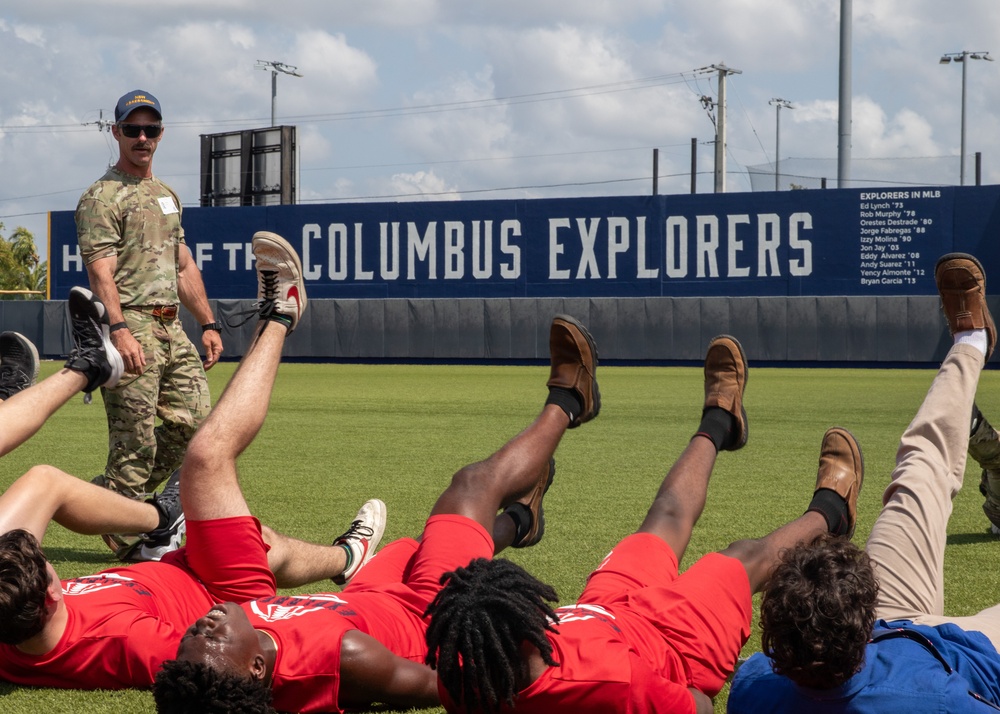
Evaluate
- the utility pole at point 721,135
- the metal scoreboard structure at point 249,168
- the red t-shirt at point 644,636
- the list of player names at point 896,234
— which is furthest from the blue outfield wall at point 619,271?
the red t-shirt at point 644,636

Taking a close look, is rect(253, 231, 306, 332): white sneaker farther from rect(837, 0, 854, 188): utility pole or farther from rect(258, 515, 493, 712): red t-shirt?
rect(837, 0, 854, 188): utility pole

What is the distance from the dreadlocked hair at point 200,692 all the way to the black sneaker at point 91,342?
1.99 m

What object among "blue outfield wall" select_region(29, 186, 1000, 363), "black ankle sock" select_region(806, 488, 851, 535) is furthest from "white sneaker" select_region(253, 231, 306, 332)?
"blue outfield wall" select_region(29, 186, 1000, 363)

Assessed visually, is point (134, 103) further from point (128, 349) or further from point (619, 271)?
point (619, 271)

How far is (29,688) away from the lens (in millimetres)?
3191

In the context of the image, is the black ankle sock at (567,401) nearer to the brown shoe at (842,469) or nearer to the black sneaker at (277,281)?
the brown shoe at (842,469)

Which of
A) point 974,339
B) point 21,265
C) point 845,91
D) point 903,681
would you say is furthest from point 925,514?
point 21,265

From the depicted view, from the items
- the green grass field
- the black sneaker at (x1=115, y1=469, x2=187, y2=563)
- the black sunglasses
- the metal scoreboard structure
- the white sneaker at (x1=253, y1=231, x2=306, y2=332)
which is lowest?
the green grass field

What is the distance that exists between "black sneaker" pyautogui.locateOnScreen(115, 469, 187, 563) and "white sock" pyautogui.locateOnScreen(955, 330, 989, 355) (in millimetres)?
3141

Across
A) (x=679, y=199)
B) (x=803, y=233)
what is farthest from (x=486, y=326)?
(x=803, y=233)

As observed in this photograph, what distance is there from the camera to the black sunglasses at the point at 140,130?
204 inches

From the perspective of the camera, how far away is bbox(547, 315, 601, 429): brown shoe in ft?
14.4

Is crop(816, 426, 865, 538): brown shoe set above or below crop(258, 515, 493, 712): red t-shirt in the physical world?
above

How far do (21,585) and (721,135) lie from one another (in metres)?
37.4
